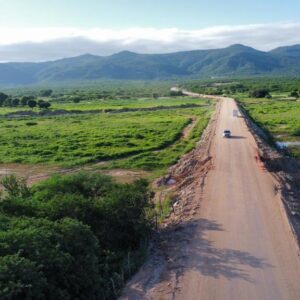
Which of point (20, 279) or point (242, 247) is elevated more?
point (20, 279)

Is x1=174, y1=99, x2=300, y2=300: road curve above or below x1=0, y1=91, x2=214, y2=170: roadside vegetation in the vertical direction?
above

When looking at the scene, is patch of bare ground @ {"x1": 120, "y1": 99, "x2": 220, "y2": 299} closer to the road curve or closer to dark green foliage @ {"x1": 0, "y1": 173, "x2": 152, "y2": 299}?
the road curve

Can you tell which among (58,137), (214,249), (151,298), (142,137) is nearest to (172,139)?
(142,137)

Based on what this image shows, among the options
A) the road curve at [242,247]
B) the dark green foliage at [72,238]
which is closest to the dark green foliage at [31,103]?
the road curve at [242,247]

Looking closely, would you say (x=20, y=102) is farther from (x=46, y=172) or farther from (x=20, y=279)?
(x=20, y=279)

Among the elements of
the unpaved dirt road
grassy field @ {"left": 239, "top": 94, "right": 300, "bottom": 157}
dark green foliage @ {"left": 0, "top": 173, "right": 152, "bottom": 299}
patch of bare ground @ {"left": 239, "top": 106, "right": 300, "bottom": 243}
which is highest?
dark green foliage @ {"left": 0, "top": 173, "right": 152, "bottom": 299}

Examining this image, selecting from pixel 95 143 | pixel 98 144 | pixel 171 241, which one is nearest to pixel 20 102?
pixel 95 143

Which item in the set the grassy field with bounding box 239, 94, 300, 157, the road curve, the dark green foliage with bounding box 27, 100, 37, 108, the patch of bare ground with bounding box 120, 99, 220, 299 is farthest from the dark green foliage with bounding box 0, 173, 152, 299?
the dark green foliage with bounding box 27, 100, 37, 108
